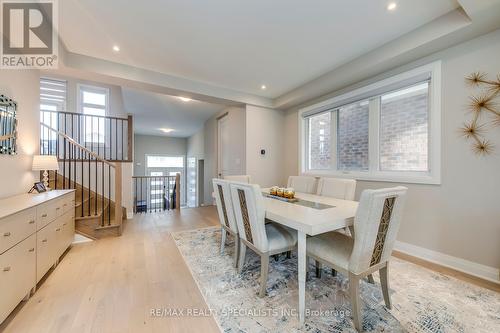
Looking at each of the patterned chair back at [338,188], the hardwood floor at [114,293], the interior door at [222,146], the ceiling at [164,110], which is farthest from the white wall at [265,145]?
the hardwood floor at [114,293]

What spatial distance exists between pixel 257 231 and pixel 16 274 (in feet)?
6.12

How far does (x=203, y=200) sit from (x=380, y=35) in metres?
6.51

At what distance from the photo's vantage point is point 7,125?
6.66 ft

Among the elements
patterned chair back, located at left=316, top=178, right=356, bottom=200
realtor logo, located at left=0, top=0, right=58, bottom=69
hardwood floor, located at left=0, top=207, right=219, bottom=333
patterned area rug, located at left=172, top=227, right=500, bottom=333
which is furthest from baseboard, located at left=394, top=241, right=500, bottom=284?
realtor logo, located at left=0, top=0, right=58, bottom=69

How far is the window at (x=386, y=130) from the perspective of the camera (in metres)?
2.44

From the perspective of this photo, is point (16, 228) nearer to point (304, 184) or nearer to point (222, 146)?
point (304, 184)

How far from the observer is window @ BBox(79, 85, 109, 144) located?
4.68m

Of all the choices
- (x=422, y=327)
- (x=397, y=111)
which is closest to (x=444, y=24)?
(x=397, y=111)

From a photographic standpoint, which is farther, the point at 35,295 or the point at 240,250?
the point at 240,250

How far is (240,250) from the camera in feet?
7.09

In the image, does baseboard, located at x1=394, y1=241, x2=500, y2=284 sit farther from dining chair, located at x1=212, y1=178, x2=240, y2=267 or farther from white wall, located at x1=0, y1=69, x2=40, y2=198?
white wall, located at x1=0, y1=69, x2=40, y2=198

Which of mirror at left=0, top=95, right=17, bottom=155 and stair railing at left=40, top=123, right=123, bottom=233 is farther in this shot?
stair railing at left=40, top=123, right=123, bottom=233

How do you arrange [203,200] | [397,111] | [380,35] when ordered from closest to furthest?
[380,35] < [397,111] < [203,200]

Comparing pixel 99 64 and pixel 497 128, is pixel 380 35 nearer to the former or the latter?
pixel 497 128
